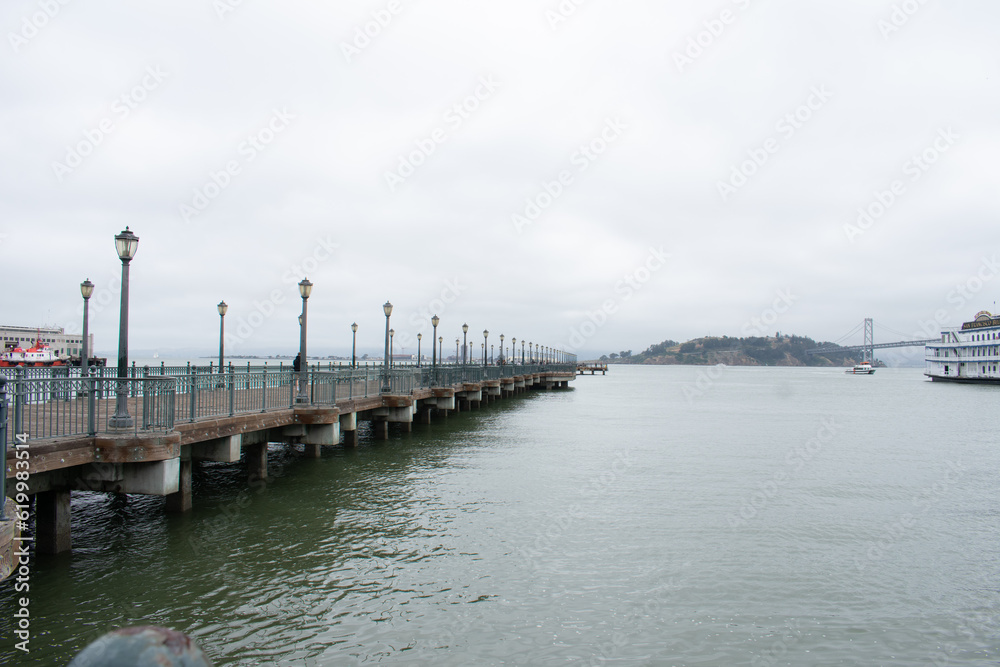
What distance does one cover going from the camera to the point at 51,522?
37.7 feet

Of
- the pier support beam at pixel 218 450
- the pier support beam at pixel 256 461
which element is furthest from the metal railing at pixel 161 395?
the pier support beam at pixel 256 461

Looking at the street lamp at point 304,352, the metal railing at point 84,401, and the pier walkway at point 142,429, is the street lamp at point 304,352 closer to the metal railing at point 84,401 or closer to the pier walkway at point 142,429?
the pier walkway at point 142,429

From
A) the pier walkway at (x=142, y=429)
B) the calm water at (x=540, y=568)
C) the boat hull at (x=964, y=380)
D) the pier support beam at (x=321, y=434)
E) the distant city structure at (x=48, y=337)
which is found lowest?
the boat hull at (x=964, y=380)

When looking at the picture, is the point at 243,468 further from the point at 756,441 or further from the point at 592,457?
the point at 756,441

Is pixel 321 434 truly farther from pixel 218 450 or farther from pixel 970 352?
pixel 970 352

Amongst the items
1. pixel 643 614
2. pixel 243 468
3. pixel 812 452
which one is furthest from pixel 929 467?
pixel 243 468

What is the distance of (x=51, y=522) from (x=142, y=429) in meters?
2.13

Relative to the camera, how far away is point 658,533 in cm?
1473

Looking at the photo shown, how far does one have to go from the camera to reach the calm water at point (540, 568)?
900cm

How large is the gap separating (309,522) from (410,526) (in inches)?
93.4

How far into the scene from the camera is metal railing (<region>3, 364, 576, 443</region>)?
1088cm

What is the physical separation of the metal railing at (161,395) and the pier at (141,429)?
36mm

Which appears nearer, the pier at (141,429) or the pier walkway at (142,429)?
the pier at (141,429)

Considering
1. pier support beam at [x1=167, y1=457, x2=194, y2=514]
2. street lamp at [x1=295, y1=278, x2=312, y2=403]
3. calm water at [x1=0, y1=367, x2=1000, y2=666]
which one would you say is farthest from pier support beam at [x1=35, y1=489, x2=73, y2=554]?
street lamp at [x1=295, y1=278, x2=312, y2=403]
